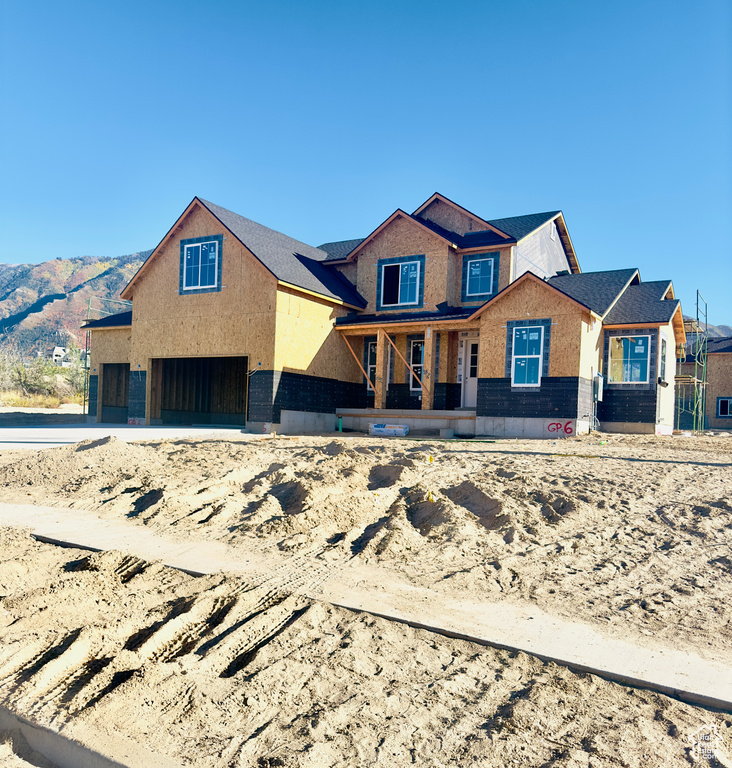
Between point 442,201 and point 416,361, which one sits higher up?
point 442,201

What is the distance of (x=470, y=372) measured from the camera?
20.7 m

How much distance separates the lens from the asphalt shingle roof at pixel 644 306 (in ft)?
62.2

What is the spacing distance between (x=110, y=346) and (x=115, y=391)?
6.20ft

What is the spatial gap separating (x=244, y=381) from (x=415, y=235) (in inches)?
340

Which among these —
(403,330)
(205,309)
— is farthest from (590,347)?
(205,309)

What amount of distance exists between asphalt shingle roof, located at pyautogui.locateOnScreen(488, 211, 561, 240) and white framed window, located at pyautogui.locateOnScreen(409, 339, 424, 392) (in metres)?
4.90

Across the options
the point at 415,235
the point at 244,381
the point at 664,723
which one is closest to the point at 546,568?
the point at 664,723

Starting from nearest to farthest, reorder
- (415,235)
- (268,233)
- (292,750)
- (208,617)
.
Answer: (292,750) → (208,617) → (415,235) → (268,233)

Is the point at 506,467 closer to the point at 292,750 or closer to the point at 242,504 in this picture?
the point at 242,504

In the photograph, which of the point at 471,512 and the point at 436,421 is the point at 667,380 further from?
the point at 471,512

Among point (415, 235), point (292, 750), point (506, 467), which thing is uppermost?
point (415, 235)

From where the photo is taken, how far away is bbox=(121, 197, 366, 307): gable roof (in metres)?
19.7

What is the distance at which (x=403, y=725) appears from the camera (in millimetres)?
2879

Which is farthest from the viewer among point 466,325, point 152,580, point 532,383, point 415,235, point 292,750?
point 415,235
